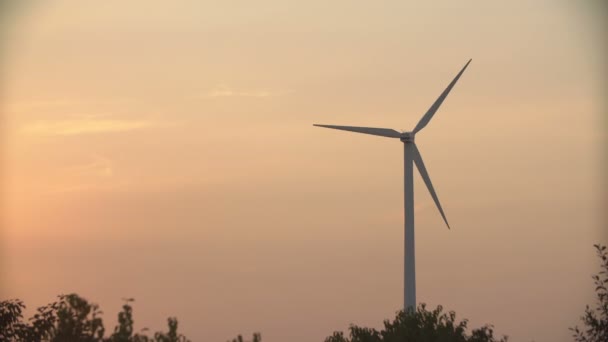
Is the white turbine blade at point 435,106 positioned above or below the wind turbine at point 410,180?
above

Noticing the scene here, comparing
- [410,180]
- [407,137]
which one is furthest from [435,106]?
[410,180]

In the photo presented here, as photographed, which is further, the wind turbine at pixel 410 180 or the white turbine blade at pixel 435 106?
the white turbine blade at pixel 435 106

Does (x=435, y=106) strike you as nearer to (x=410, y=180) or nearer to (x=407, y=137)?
(x=407, y=137)

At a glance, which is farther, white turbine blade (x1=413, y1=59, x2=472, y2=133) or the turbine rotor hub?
white turbine blade (x1=413, y1=59, x2=472, y2=133)

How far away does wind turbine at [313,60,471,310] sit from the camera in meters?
94.0

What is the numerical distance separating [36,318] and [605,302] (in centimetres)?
2922

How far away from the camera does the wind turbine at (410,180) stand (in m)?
94.0

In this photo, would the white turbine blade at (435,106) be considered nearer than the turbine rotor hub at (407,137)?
No

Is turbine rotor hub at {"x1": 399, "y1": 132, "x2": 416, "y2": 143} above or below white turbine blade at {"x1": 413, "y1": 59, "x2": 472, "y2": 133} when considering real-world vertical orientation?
below

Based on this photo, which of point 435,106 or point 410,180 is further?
point 435,106

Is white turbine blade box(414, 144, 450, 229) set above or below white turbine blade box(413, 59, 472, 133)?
below

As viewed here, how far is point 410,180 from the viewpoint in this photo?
9400cm

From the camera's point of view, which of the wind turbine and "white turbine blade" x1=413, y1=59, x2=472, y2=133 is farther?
"white turbine blade" x1=413, y1=59, x2=472, y2=133

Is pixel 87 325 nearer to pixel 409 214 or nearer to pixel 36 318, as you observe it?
pixel 36 318
